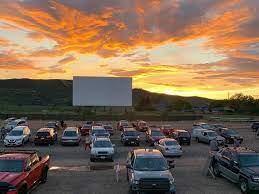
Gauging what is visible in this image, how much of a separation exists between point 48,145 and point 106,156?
1193cm

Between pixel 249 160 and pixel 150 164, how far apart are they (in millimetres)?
4692

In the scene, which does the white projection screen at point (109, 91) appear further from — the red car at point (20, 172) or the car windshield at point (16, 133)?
the red car at point (20, 172)

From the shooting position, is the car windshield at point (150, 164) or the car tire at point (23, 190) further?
the car windshield at point (150, 164)

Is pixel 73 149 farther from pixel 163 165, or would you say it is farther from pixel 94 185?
pixel 163 165

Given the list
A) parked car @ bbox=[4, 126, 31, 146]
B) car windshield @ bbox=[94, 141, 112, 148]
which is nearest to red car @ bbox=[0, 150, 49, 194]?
car windshield @ bbox=[94, 141, 112, 148]

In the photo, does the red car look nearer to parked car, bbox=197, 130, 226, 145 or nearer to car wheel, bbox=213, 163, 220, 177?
car wheel, bbox=213, 163, 220, 177

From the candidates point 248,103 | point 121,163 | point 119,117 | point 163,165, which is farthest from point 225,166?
point 248,103

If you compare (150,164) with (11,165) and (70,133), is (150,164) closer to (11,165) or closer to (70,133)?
(11,165)

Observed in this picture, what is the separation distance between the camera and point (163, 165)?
16.4 m

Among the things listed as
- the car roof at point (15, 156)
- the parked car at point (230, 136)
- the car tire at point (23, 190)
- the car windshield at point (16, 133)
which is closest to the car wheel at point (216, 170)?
the car roof at point (15, 156)

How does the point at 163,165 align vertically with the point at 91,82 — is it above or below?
below

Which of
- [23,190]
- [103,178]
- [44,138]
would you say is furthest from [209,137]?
[23,190]

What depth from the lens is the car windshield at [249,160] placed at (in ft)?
57.5

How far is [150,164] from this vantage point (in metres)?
16.4
